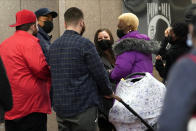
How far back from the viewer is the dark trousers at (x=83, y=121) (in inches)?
154

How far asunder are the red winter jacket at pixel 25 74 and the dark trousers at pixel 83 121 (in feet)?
1.21

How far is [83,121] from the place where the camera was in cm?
392

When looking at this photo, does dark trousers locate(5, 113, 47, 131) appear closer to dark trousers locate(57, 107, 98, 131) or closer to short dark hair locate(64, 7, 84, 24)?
dark trousers locate(57, 107, 98, 131)

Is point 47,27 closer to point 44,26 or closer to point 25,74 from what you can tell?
point 44,26

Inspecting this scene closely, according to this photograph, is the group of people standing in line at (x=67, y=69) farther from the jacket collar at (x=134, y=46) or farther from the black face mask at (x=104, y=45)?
the black face mask at (x=104, y=45)

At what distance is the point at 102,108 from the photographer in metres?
4.83

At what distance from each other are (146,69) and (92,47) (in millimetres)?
996

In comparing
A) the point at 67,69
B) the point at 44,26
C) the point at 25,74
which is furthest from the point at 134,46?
the point at 25,74

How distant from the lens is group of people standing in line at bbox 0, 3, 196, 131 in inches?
153

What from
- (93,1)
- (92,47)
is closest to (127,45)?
(92,47)

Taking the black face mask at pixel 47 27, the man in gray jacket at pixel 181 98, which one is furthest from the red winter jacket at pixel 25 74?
the man in gray jacket at pixel 181 98

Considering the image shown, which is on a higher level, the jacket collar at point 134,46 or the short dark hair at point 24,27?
the short dark hair at point 24,27

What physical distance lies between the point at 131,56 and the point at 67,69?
3.14 ft

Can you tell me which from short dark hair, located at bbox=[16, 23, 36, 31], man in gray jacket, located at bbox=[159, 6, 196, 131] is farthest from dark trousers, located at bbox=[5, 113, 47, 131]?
man in gray jacket, located at bbox=[159, 6, 196, 131]
